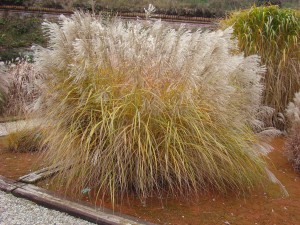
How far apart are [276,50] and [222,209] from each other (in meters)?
3.23

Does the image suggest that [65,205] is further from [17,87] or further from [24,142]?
[17,87]

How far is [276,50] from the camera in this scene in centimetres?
619

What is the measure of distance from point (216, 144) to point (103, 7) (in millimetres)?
13905

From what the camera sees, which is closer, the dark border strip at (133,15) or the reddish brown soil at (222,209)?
the reddish brown soil at (222,209)

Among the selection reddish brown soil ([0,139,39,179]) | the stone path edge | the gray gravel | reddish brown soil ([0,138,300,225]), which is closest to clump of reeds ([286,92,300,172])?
reddish brown soil ([0,138,300,225])

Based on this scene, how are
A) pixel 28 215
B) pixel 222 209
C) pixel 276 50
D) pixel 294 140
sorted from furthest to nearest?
pixel 276 50
pixel 294 140
pixel 222 209
pixel 28 215

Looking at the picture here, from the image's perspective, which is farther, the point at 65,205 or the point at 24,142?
the point at 24,142

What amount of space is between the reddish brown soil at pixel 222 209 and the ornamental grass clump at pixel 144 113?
4.2 inches

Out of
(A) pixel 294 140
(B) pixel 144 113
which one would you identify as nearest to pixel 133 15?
(A) pixel 294 140

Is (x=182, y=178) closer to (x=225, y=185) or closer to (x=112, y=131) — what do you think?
(x=225, y=185)

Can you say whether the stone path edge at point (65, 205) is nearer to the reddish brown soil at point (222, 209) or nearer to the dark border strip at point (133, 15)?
the reddish brown soil at point (222, 209)

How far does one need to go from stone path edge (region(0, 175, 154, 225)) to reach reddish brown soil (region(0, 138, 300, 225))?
12cm

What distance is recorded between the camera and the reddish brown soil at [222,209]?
3469mm

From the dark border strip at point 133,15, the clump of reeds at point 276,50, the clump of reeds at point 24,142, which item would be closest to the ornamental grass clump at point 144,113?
the clump of reeds at point 24,142
